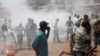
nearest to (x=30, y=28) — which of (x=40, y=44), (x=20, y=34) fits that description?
(x=20, y=34)

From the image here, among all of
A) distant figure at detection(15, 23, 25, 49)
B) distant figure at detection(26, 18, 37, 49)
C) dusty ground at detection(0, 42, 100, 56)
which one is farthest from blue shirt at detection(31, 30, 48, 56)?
distant figure at detection(15, 23, 25, 49)

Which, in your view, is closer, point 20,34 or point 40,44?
point 40,44

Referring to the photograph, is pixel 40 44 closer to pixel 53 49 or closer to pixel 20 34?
pixel 53 49

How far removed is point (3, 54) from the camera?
1498 centimetres

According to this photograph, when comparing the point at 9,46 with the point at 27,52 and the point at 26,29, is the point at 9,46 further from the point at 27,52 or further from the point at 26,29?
the point at 26,29

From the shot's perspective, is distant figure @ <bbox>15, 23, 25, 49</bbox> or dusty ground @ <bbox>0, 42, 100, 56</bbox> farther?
distant figure @ <bbox>15, 23, 25, 49</bbox>

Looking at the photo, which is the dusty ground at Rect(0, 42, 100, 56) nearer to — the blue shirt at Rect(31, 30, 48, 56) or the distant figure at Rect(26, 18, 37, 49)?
the distant figure at Rect(26, 18, 37, 49)

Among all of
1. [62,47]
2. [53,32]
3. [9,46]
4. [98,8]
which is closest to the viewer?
[9,46]

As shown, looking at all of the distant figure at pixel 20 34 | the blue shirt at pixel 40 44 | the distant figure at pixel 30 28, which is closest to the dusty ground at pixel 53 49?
the distant figure at pixel 20 34

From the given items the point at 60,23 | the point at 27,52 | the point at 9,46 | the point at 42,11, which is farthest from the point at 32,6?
the point at 9,46

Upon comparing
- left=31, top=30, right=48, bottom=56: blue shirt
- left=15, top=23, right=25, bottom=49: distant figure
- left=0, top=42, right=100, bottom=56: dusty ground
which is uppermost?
left=31, top=30, right=48, bottom=56: blue shirt

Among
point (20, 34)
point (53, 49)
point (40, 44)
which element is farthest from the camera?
point (20, 34)

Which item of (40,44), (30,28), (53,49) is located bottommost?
(53,49)

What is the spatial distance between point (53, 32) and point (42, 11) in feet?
15.6
